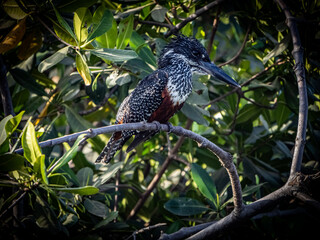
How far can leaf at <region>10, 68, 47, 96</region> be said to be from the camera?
249 centimetres

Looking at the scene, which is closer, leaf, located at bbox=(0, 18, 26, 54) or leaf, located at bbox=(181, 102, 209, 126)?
leaf, located at bbox=(0, 18, 26, 54)

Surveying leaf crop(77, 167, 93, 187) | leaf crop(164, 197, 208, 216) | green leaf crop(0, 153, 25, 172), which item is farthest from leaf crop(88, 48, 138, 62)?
leaf crop(164, 197, 208, 216)

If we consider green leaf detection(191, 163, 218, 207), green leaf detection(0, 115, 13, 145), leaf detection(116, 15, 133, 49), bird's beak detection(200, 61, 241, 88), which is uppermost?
leaf detection(116, 15, 133, 49)

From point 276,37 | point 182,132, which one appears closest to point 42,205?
point 182,132

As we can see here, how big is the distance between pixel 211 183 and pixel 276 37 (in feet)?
4.66

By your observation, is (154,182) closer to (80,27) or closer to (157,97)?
(157,97)

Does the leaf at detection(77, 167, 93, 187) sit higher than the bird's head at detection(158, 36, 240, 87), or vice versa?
the bird's head at detection(158, 36, 240, 87)

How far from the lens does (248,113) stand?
9.55 ft

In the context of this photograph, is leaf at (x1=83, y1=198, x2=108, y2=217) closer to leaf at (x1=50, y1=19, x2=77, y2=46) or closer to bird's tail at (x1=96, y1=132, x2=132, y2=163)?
bird's tail at (x1=96, y1=132, x2=132, y2=163)

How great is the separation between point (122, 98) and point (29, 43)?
97 cm

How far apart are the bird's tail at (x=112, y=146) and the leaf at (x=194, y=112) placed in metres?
0.51

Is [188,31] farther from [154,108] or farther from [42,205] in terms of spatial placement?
[42,205]

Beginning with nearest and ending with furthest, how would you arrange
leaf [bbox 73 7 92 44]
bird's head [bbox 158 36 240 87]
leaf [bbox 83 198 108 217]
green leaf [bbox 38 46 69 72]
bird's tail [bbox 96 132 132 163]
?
leaf [bbox 73 7 92 44]
green leaf [bbox 38 46 69 72]
leaf [bbox 83 198 108 217]
bird's tail [bbox 96 132 132 163]
bird's head [bbox 158 36 240 87]

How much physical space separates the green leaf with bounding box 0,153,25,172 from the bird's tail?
3.48ft
